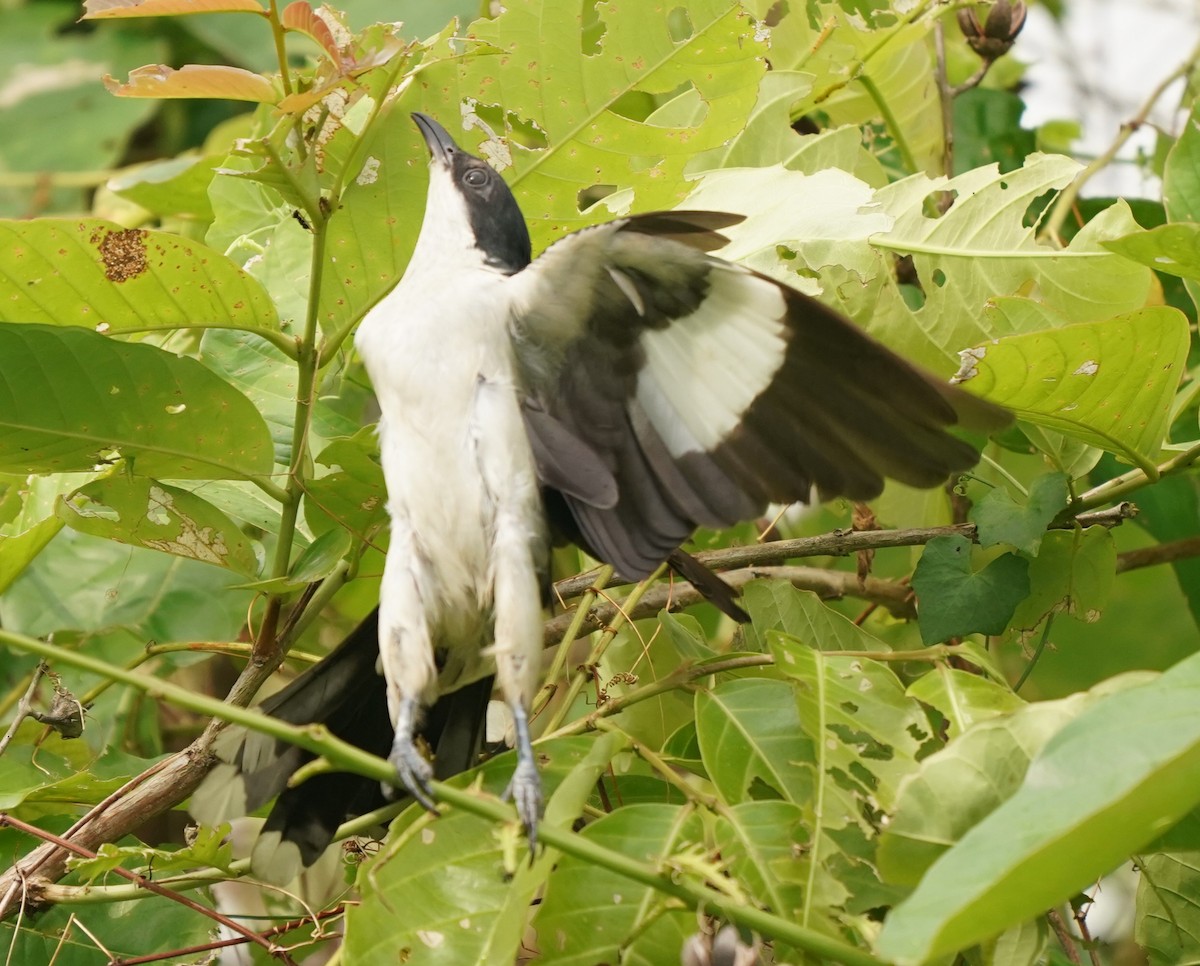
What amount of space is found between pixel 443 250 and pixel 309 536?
58 cm

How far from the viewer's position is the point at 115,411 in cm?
177

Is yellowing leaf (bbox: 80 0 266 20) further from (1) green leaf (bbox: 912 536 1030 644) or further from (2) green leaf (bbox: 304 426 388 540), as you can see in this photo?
(1) green leaf (bbox: 912 536 1030 644)

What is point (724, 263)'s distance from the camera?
1.70 metres

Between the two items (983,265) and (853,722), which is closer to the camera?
(853,722)

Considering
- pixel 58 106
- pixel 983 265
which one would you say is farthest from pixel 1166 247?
pixel 58 106

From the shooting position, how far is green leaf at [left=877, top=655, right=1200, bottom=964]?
1053 millimetres

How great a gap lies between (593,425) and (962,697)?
2.10 feet

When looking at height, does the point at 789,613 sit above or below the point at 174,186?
below

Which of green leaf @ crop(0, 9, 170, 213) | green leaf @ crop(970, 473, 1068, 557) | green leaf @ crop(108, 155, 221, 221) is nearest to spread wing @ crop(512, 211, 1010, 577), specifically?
green leaf @ crop(970, 473, 1068, 557)

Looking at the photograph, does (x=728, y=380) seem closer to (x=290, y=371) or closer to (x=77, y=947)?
(x=290, y=371)

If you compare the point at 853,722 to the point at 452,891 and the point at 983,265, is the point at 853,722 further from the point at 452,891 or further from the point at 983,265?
the point at 983,265

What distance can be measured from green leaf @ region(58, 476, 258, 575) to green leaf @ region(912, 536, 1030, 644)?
1.07 meters

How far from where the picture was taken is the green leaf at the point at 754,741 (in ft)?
5.30

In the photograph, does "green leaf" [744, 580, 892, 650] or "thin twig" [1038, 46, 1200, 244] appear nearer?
"green leaf" [744, 580, 892, 650]
